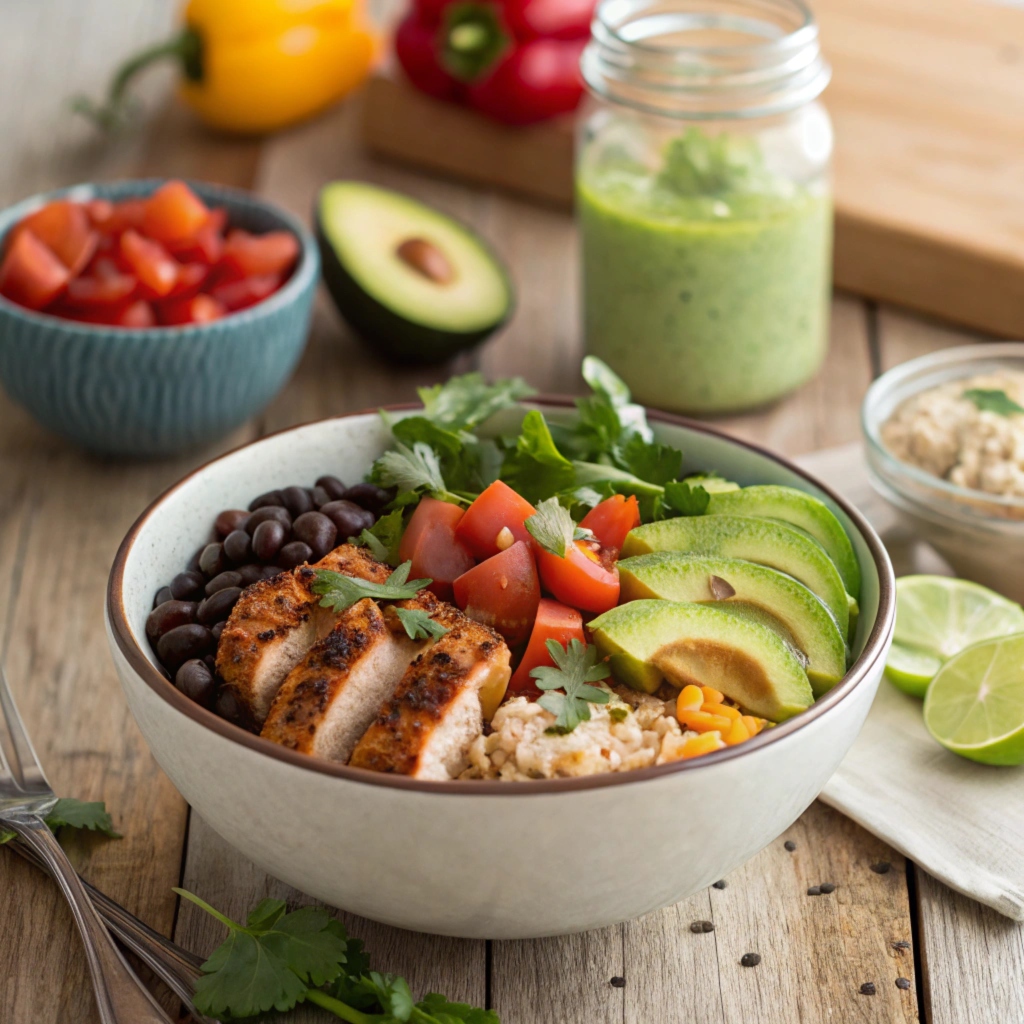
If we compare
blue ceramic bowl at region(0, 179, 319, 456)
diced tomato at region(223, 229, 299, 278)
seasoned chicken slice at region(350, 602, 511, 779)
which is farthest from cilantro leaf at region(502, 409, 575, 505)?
diced tomato at region(223, 229, 299, 278)

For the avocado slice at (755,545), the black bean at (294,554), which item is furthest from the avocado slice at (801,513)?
the black bean at (294,554)

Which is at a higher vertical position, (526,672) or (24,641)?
(526,672)

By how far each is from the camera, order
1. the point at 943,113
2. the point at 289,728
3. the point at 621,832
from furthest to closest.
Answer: the point at 943,113
the point at 289,728
the point at 621,832

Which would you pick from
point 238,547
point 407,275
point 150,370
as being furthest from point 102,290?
point 238,547

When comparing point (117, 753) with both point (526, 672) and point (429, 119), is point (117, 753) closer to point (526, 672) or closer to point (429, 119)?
point (526, 672)

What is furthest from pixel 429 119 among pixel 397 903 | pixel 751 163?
pixel 397 903

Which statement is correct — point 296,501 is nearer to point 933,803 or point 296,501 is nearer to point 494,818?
point 494,818

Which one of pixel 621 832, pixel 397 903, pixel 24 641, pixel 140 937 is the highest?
pixel 621 832
